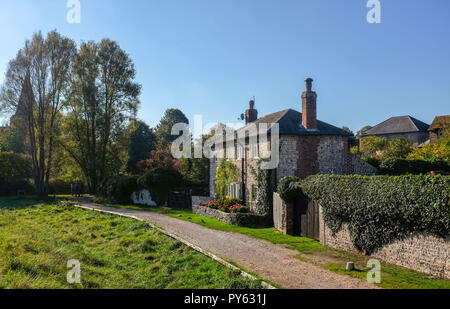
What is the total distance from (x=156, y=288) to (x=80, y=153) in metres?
33.8

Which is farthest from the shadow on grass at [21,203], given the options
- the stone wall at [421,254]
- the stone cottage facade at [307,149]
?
the stone wall at [421,254]

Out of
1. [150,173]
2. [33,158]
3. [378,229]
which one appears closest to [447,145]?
[378,229]

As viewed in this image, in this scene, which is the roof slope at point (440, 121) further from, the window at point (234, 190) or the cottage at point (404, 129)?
the window at point (234, 190)

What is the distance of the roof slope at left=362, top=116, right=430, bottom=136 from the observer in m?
57.4

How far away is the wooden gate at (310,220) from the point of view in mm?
16453

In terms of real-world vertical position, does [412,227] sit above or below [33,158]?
below

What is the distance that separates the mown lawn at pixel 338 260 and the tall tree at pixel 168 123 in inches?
1902

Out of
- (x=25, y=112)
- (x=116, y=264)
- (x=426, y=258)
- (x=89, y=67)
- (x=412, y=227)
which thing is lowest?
(x=116, y=264)

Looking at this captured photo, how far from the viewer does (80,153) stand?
4081 centimetres

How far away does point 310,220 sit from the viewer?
17016mm

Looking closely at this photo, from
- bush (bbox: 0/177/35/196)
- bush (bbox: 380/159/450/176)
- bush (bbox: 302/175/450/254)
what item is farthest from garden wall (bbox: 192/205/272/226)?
bush (bbox: 0/177/35/196)

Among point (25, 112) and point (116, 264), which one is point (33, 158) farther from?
point (116, 264)

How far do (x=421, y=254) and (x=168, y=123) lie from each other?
6293 centimetres

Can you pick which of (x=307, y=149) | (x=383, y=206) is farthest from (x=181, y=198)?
(x=383, y=206)
